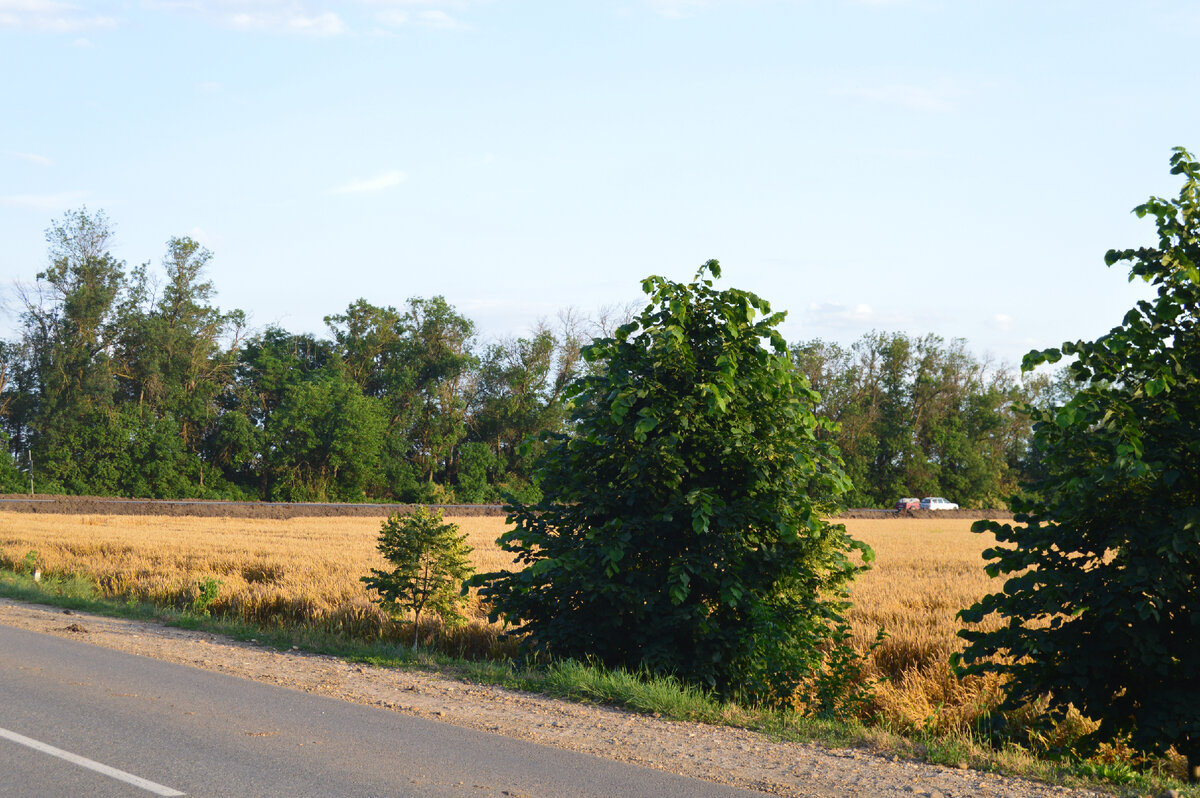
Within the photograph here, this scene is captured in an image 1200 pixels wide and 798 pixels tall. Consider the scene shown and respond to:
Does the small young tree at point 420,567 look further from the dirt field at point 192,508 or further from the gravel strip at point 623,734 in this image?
the dirt field at point 192,508

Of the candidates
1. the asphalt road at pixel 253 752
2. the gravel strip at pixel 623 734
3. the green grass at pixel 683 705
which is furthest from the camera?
the green grass at pixel 683 705

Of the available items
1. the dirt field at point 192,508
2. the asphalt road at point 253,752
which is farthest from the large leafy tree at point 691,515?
the dirt field at point 192,508

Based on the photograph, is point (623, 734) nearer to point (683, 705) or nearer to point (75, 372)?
point (683, 705)

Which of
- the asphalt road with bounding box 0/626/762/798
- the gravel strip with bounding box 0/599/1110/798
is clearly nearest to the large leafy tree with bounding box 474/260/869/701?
the gravel strip with bounding box 0/599/1110/798

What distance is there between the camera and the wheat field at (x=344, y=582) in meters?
10.3

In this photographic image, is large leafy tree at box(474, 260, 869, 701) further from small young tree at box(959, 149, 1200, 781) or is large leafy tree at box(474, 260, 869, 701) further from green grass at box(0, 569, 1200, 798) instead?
small young tree at box(959, 149, 1200, 781)

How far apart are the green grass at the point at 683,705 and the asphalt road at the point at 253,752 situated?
171 centimetres

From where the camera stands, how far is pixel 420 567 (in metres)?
12.8

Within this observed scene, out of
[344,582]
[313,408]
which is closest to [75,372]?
[313,408]

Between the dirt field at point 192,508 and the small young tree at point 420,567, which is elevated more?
the small young tree at point 420,567

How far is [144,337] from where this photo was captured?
233ft

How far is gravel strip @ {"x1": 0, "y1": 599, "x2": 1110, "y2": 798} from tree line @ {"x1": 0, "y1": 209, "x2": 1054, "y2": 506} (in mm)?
49450

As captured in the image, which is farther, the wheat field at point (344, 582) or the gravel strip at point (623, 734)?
the wheat field at point (344, 582)

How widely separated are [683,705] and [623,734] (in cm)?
103
